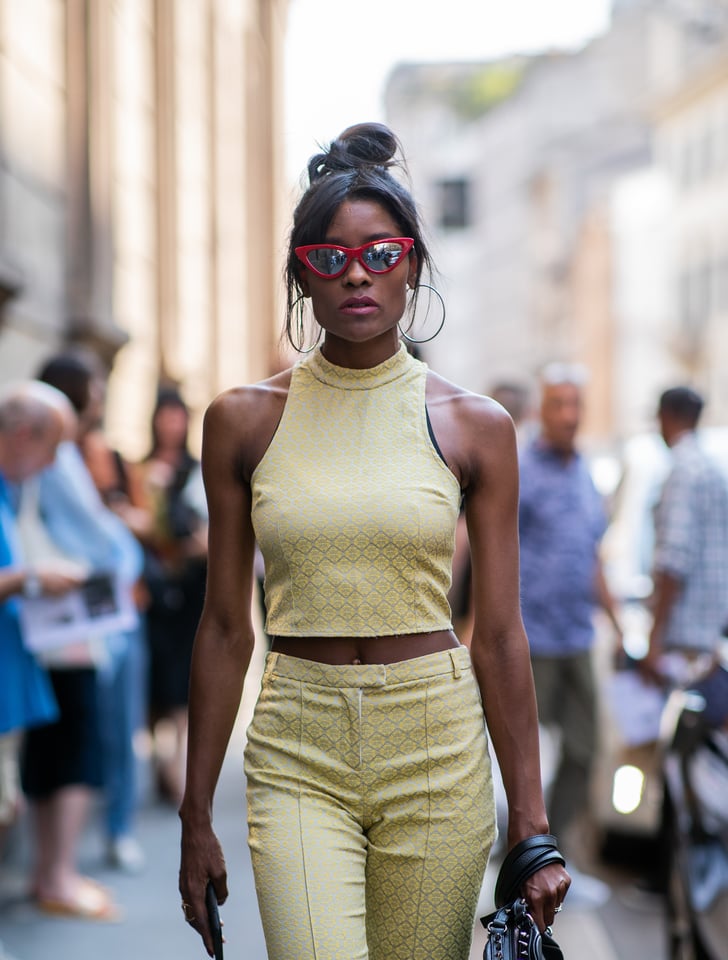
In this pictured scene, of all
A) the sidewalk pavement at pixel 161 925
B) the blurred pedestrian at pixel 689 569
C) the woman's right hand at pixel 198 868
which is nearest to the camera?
the woman's right hand at pixel 198 868

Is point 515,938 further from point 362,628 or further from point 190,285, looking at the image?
point 190,285

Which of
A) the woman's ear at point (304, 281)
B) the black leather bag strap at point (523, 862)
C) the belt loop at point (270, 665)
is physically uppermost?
the woman's ear at point (304, 281)

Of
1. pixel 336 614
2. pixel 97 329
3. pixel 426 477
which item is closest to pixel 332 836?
pixel 336 614

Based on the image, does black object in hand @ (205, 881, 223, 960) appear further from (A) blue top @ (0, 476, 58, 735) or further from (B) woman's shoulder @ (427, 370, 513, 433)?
(A) blue top @ (0, 476, 58, 735)

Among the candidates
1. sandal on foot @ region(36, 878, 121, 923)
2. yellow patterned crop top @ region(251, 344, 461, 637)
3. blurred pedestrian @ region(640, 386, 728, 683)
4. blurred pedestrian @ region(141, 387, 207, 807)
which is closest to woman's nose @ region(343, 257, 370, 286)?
yellow patterned crop top @ region(251, 344, 461, 637)

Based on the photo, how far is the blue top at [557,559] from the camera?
6.81 meters

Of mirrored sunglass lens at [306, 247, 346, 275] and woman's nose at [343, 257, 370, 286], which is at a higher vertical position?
mirrored sunglass lens at [306, 247, 346, 275]

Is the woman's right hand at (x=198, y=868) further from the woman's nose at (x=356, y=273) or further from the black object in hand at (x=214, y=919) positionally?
the woman's nose at (x=356, y=273)

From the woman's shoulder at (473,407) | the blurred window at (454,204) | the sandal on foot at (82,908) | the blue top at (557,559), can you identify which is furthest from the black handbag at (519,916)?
the blurred window at (454,204)

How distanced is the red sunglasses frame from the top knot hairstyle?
0.07 ft

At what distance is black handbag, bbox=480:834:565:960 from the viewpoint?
8.69 feet

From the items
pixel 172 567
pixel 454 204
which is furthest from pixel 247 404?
pixel 454 204

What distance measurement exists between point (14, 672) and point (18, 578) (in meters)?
0.33

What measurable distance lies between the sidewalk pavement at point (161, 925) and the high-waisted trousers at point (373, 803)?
266 centimetres
